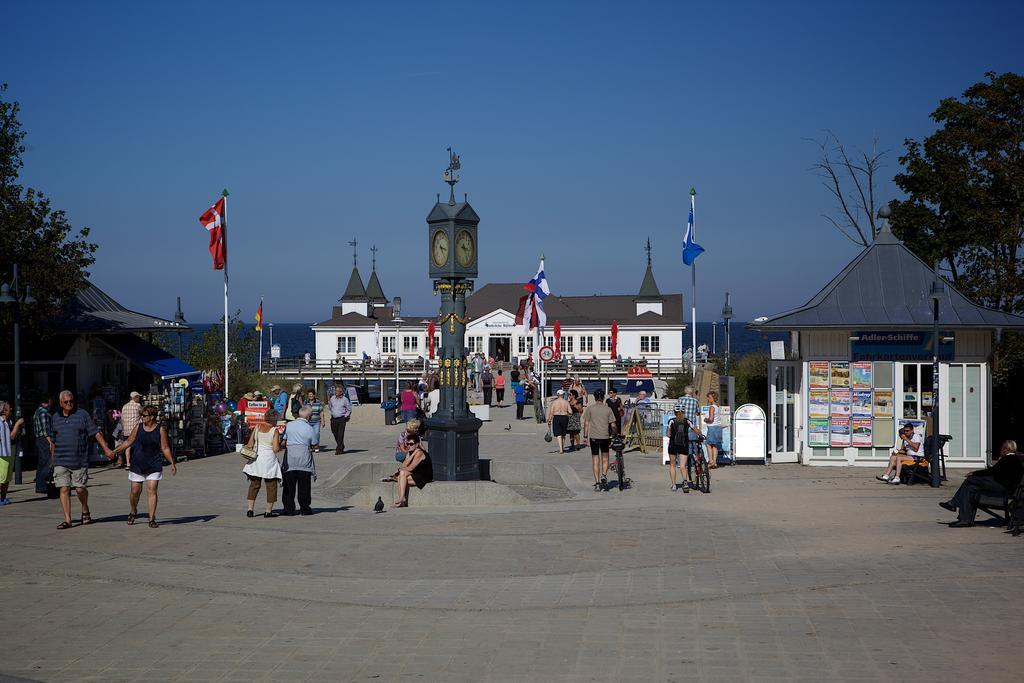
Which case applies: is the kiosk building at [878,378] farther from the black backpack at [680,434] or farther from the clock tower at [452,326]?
the clock tower at [452,326]

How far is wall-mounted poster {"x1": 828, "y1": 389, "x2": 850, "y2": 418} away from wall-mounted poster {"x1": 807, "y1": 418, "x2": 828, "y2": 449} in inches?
9.9

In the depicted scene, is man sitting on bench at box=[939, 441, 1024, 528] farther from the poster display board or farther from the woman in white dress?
the woman in white dress

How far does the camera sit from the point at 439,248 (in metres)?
17.8

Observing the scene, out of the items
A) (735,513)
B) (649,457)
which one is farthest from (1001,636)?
(649,457)

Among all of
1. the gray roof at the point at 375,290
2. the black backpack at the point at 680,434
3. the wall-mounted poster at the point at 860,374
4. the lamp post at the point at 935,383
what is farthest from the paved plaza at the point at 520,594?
the gray roof at the point at 375,290

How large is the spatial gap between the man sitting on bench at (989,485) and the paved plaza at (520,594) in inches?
16.4

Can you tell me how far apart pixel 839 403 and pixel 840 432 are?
57 cm

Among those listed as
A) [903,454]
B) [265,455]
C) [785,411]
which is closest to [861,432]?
[785,411]

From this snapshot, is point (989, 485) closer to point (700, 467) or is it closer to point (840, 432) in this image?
point (700, 467)

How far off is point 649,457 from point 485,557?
1179 cm

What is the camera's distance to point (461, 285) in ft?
58.1

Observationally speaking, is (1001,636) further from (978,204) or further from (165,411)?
(978,204)

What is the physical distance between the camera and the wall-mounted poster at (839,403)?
848 inches

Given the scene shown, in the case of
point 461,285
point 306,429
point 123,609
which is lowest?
point 123,609
